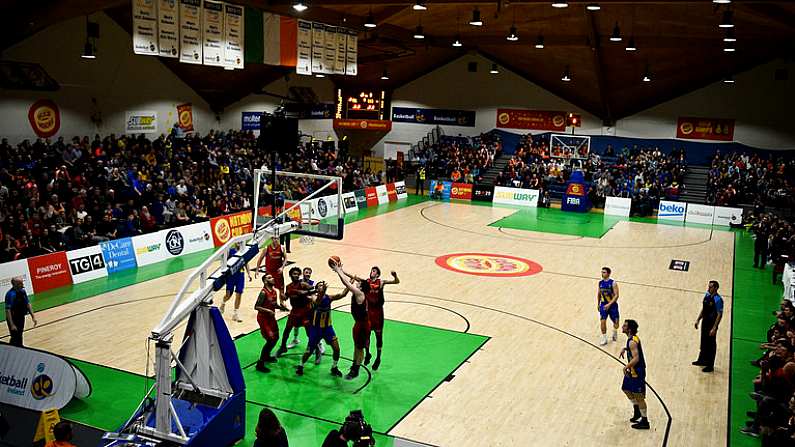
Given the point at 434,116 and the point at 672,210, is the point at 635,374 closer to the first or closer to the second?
the point at 672,210

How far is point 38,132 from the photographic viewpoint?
82.3 feet

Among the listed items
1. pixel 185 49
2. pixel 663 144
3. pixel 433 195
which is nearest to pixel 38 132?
pixel 185 49

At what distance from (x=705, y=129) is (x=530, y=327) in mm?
26210

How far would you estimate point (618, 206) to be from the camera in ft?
105

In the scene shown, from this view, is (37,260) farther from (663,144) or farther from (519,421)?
(663,144)

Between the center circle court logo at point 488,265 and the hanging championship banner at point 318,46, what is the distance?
7192 millimetres

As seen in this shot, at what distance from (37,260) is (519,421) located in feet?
38.5

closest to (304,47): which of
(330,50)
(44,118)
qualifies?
(330,50)

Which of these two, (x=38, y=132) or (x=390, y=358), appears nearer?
(x=390, y=358)

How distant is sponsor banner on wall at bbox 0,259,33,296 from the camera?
598 inches

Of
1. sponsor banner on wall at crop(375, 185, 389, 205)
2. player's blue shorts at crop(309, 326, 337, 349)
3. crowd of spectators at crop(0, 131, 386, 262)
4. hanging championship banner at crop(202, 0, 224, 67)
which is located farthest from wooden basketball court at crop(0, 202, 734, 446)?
sponsor banner on wall at crop(375, 185, 389, 205)

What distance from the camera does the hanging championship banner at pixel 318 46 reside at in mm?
22266

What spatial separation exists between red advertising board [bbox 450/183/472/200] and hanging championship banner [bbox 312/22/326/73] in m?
14.0

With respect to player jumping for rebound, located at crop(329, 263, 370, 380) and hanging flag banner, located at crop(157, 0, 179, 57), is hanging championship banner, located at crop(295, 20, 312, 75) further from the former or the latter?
player jumping for rebound, located at crop(329, 263, 370, 380)
